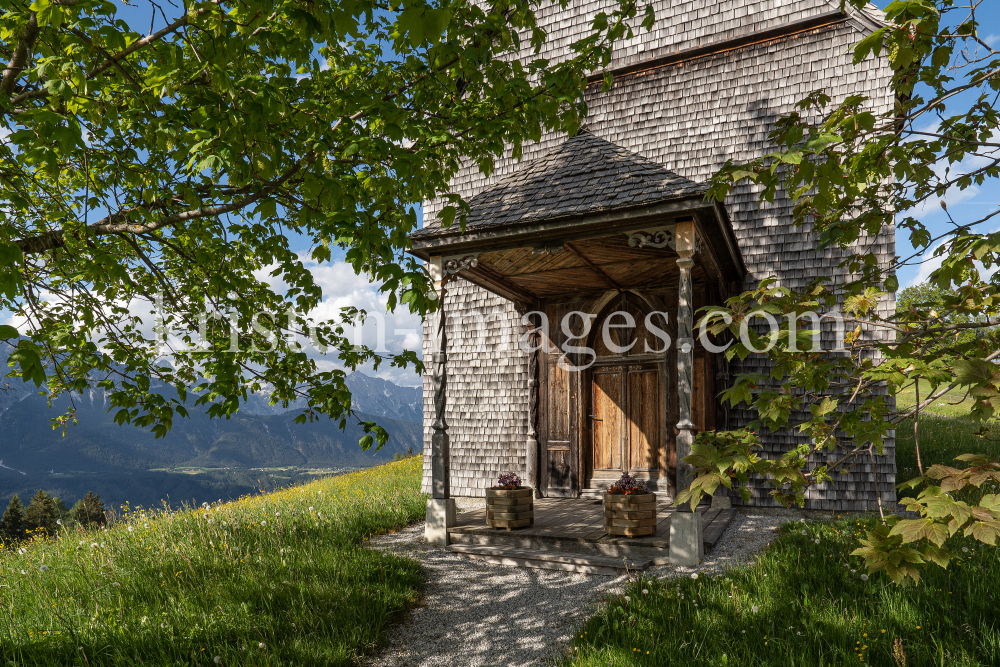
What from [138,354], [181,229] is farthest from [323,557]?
[181,229]

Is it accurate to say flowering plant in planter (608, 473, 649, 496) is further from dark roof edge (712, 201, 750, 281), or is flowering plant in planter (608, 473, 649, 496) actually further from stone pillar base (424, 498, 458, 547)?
dark roof edge (712, 201, 750, 281)

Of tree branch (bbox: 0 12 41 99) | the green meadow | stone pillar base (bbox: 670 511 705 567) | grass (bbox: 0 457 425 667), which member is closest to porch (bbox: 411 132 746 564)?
stone pillar base (bbox: 670 511 705 567)

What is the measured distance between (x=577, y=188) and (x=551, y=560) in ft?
13.5

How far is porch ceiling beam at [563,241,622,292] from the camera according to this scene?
6941mm

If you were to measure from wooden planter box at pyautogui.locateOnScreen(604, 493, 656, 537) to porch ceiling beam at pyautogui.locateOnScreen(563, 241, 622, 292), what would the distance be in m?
2.88

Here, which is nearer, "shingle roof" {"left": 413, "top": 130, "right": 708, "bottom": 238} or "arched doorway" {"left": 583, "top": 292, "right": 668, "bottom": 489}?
"shingle roof" {"left": 413, "top": 130, "right": 708, "bottom": 238}

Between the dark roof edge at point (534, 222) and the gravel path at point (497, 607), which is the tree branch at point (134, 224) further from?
the gravel path at point (497, 607)

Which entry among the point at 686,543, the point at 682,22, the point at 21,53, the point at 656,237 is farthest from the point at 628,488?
the point at 682,22

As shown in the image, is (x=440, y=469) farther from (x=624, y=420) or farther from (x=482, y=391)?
(x=624, y=420)

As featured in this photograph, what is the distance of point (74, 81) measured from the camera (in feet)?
11.6

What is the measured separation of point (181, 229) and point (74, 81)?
79.8 inches

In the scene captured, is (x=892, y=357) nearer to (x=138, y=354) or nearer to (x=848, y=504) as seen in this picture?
(x=138, y=354)

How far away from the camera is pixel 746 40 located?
8.66 meters

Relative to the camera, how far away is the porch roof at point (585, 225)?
19.6ft
